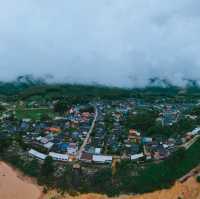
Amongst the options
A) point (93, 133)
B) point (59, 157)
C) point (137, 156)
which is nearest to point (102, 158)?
point (137, 156)

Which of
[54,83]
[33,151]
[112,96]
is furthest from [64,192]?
[54,83]

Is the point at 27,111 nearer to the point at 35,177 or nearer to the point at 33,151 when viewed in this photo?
the point at 33,151

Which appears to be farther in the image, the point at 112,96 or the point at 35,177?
the point at 112,96

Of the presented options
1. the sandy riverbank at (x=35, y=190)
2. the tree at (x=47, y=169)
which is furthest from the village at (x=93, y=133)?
the sandy riverbank at (x=35, y=190)

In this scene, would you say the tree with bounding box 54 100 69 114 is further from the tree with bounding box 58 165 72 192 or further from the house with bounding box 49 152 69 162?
the tree with bounding box 58 165 72 192

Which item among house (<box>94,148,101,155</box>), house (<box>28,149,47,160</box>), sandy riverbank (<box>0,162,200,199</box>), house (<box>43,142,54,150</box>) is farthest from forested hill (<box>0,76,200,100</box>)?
sandy riverbank (<box>0,162,200,199</box>)

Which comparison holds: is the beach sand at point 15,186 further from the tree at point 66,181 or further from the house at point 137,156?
the house at point 137,156
